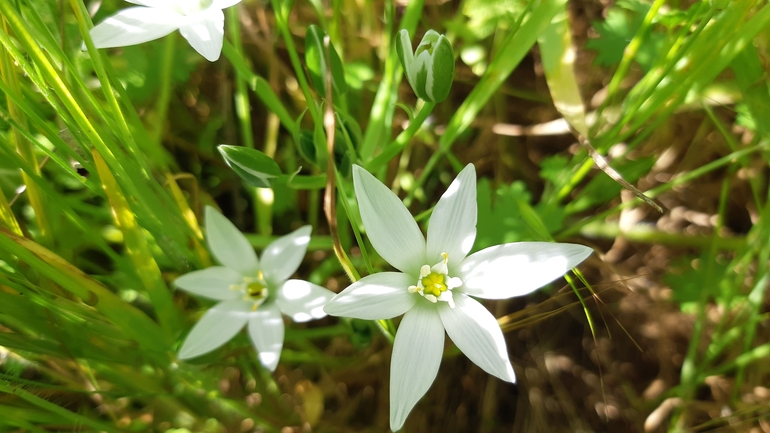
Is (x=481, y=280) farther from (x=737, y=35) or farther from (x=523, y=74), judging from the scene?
(x=523, y=74)

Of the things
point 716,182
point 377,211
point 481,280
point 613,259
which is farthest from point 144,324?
point 716,182

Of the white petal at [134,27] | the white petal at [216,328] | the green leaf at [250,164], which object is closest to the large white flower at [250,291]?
the white petal at [216,328]

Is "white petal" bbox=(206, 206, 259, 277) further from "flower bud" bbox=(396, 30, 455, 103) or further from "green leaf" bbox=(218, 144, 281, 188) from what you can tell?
"flower bud" bbox=(396, 30, 455, 103)

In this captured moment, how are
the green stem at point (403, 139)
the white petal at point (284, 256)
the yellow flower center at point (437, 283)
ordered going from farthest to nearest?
the white petal at point (284, 256) → the green stem at point (403, 139) → the yellow flower center at point (437, 283)

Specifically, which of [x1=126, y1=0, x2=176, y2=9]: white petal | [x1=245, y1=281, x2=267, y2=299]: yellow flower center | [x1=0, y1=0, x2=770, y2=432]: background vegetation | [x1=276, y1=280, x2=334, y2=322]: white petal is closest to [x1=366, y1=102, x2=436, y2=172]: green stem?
[x1=0, y1=0, x2=770, y2=432]: background vegetation

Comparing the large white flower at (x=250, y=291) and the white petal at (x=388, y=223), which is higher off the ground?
the white petal at (x=388, y=223)

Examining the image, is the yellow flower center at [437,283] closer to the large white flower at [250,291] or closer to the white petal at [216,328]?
the large white flower at [250,291]
